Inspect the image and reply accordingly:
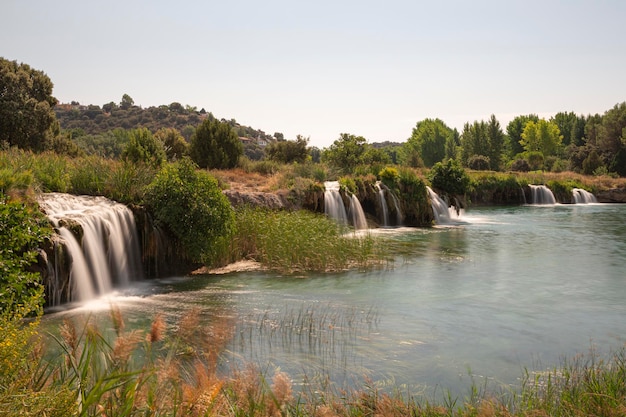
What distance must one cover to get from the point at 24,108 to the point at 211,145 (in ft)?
41.5

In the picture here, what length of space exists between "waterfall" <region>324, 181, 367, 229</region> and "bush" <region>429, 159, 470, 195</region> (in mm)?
8663

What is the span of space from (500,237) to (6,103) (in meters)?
29.3

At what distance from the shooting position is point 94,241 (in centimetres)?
1312

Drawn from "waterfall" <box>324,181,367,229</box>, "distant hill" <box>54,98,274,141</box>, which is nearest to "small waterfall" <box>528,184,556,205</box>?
"waterfall" <box>324,181,367,229</box>

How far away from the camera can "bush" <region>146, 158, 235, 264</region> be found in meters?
15.0

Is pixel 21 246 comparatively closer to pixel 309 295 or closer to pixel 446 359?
pixel 309 295

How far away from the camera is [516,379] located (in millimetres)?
7891

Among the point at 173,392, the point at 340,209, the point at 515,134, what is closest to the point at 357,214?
the point at 340,209

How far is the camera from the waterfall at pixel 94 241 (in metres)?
12.3

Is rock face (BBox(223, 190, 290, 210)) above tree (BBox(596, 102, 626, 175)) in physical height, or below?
below

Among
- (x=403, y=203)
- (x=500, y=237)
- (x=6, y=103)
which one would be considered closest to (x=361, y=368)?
(x=500, y=237)

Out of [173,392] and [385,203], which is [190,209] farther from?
[385,203]

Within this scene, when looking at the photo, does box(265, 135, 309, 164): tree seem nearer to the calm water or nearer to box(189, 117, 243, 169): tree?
box(189, 117, 243, 169): tree

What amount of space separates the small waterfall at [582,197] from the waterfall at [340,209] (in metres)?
32.8
